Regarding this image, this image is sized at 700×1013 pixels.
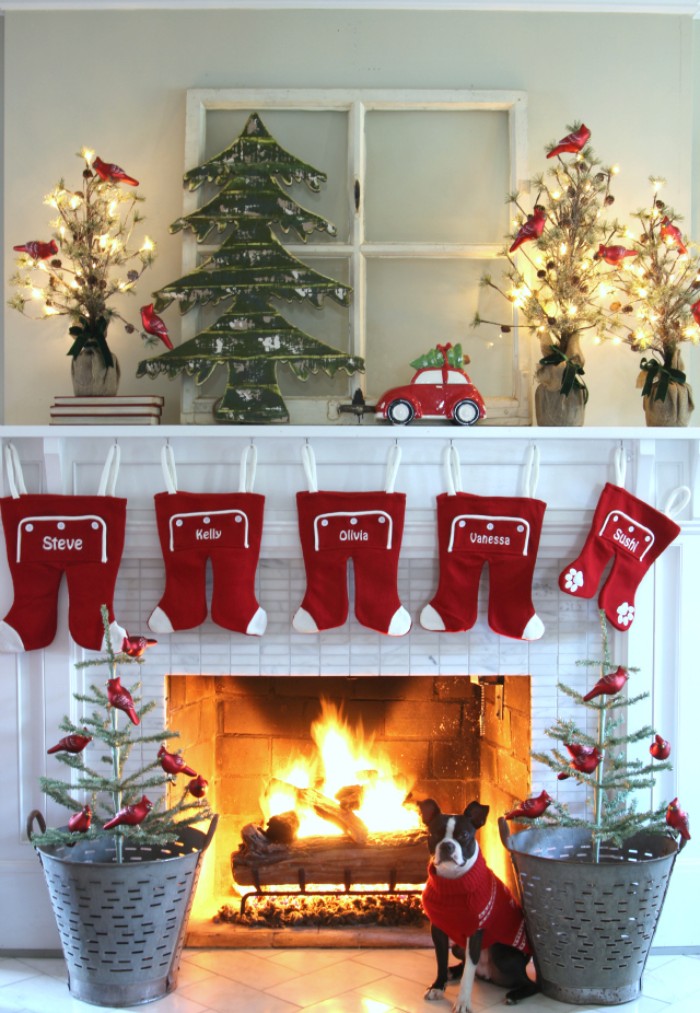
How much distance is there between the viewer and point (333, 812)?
3139mm

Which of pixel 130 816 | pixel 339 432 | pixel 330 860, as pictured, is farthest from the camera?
pixel 330 860

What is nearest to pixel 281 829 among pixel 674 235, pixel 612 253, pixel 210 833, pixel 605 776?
pixel 210 833

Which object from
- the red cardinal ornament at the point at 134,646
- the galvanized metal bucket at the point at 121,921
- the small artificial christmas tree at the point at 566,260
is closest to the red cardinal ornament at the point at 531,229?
the small artificial christmas tree at the point at 566,260

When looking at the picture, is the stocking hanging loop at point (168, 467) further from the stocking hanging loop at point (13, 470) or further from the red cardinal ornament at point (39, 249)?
the red cardinal ornament at point (39, 249)

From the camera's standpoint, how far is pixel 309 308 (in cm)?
312

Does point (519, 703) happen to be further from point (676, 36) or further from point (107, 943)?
point (676, 36)

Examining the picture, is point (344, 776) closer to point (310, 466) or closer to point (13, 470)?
point (310, 466)

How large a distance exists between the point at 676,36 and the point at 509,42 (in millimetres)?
482

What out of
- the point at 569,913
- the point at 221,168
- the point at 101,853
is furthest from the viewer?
the point at 221,168

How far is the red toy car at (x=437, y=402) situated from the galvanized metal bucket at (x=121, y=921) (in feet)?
3.98

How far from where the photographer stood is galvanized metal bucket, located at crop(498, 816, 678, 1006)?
253 centimetres

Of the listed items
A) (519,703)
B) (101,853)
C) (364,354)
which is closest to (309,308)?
(364,354)

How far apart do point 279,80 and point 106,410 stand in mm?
1092

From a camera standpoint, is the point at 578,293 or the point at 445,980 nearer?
the point at 445,980
